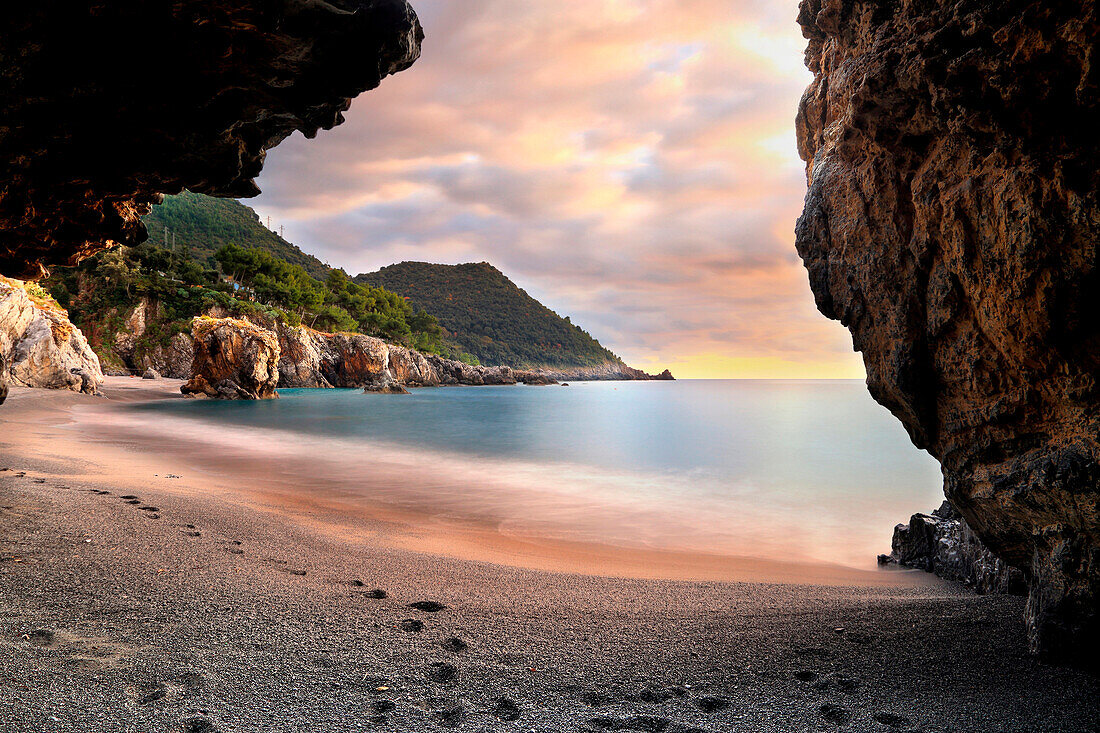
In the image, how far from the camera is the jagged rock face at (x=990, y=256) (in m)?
2.69

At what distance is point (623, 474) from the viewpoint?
53.0ft

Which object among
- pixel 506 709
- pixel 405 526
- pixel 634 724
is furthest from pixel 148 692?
pixel 405 526

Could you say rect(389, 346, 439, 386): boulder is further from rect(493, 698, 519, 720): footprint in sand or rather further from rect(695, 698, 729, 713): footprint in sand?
rect(695, 698, 729, 713): footprint in sand

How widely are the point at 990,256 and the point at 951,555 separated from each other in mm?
4740

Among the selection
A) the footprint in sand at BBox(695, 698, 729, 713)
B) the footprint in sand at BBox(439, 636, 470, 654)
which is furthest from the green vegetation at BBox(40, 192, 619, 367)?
the footprint in sand at BBox(695, 698, 729, 713)

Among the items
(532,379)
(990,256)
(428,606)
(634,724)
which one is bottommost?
(428,606)

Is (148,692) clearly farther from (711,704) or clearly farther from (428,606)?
(711,704)

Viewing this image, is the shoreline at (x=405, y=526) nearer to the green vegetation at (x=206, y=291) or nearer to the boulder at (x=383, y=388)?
the green vegetation at (x=206, y=291)

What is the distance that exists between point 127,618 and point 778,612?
17.1 feet

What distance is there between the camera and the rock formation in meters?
4.87

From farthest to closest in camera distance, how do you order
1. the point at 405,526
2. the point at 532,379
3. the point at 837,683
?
the point at 532,379 < the point at 405,526 < the point at 837,683

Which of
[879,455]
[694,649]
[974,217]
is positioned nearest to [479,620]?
[694,649]

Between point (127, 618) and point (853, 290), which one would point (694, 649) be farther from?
point (127, 618)

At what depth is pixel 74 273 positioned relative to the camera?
4741 cm
